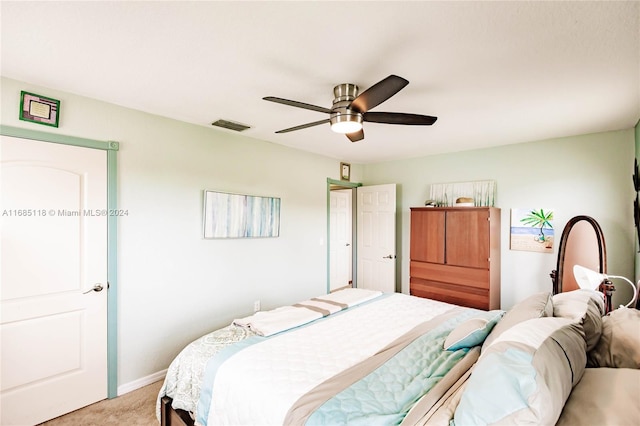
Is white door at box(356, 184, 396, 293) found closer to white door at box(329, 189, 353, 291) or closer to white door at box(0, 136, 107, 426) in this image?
white door at box(329, 189, 353, 291)

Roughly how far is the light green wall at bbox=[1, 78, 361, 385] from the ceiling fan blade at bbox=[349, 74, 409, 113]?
6.11 ft

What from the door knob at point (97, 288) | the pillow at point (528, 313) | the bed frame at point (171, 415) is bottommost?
the bed frame at point (171, 415)

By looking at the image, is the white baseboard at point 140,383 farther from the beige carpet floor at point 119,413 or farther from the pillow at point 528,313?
Answer: the pillow at point 528,313

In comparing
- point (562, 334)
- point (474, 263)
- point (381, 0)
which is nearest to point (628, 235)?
point (474, 263)

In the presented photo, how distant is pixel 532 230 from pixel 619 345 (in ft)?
8.67

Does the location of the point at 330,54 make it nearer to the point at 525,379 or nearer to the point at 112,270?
the point at 525,379

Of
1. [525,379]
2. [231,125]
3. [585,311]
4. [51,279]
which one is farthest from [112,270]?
[585,311]

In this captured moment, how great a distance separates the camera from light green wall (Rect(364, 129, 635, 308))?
3074 mm

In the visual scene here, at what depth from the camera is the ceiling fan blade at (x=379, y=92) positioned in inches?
60.6

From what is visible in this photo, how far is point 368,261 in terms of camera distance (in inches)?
190

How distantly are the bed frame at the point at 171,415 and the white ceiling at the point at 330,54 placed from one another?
2144 mm

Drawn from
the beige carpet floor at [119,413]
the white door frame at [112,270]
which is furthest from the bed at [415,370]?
the white door frame at [112,270]

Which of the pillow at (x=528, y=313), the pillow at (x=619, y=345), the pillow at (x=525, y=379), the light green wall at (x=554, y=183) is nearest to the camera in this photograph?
the pillow at (x=525, y=379)

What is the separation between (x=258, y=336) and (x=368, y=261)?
10.1ft
